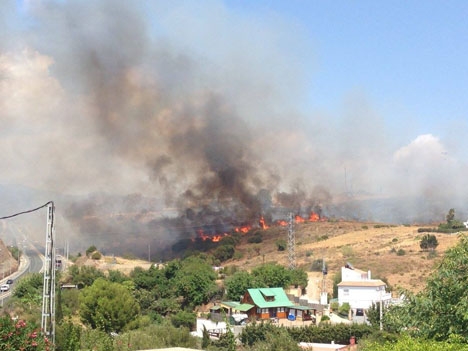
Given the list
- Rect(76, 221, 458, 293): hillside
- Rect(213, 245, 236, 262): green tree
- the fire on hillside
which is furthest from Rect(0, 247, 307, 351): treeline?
the fire on hillside

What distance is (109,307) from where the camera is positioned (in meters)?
44.3

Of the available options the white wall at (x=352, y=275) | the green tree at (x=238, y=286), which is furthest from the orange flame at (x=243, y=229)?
the green tree at (x=238, y=286)

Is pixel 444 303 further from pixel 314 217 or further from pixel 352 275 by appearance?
pixel 314 217

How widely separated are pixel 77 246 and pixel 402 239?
2012 inches

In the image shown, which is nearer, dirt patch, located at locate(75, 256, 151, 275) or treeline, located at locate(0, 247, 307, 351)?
treeline, located at locate(0, 247, 307, 351)

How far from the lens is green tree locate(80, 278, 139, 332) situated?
144ft

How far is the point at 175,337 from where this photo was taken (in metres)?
34.0

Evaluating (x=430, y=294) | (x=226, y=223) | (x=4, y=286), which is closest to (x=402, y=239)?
(x=226, y=223)

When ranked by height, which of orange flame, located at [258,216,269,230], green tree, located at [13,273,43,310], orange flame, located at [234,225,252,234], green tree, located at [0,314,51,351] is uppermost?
orange flame, located at [258,216,269,230]

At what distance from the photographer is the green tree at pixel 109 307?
4375cm

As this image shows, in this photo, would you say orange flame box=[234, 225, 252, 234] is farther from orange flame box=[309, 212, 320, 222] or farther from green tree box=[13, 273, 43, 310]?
green tree box=[13, 273, 43, 310]

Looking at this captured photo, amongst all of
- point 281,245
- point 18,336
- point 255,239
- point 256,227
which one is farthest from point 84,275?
point 18,336

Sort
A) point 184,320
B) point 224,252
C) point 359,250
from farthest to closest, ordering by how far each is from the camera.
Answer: point 224,252
point 359,250
point 184,320

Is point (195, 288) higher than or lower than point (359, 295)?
higher
